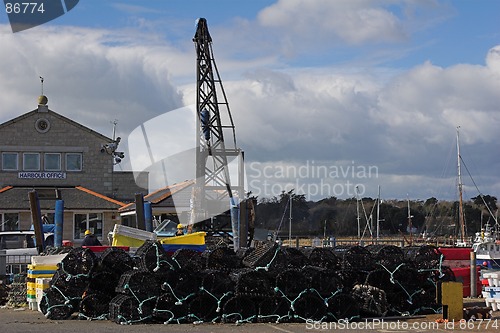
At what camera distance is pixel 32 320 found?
16.5 meters

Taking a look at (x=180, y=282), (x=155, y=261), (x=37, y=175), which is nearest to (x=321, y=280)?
(x=180, y=282)

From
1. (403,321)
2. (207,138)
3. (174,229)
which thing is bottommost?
(403,321)

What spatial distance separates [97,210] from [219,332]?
109 ft

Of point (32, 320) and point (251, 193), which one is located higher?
point (251, 193)

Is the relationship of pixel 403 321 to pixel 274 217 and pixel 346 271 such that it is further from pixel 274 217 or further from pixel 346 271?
pixel 274 217

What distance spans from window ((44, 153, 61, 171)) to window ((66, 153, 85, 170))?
58 cm

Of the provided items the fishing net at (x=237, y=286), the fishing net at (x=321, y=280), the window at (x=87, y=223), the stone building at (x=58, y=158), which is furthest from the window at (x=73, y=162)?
the fishing net at (x=321, y=280)

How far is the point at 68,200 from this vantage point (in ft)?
157

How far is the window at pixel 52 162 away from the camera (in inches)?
2080

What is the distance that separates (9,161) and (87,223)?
9456 millimetres

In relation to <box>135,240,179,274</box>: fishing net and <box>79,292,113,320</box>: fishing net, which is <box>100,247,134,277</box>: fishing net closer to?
<box>79,292,113,320</box>: fishing net

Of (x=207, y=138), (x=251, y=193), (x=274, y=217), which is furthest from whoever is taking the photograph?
(x=274, y=217)

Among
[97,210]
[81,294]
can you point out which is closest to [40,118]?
[97,210]

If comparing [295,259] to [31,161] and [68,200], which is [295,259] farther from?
[31,161]
